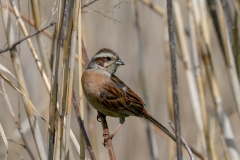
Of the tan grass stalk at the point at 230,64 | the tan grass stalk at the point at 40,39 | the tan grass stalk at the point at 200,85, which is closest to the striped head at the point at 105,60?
the tan grass stalk at the point at 40,39

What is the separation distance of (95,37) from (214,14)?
1240 millimetres

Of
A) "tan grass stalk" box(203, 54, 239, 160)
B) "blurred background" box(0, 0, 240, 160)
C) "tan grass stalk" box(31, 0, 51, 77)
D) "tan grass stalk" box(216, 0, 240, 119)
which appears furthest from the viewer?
"blurred background" box(0, 0, 240, 160)

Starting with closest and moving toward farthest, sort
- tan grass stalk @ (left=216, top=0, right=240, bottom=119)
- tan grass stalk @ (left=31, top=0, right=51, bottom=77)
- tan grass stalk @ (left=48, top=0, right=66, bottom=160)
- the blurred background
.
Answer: tan grass stalk @ (left=48, top=0, right=66, bottom=160)
tan grass stalk @ (left=31, top=0, right=51, bottom=77)
tan grass stalk @ (left=216, top=0, right=240, bottom=119)
the blurred background

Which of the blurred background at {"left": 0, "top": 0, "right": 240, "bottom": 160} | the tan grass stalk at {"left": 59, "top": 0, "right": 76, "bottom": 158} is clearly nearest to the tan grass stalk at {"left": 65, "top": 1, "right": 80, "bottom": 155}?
the tan grass stalk at {"left": 59, "top": 0, "right": 76, "bottom": 158}

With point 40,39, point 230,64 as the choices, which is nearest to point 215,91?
point 230,64

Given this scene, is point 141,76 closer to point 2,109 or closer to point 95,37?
point 95,37

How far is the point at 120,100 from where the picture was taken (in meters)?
2.55

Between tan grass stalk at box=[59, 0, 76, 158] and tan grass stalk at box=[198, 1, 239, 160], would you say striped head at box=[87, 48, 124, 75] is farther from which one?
tan grass stalk at box=[59, 0, 76, 158]

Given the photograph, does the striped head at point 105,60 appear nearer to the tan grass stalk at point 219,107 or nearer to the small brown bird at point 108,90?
the small brown bird at point 108,90

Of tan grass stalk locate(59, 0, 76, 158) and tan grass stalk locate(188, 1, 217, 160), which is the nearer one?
tan grass stalk locate(59, 0, 76, 158)

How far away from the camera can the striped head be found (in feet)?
7.89

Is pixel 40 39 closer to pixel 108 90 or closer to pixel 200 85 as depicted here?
pixel 108 90

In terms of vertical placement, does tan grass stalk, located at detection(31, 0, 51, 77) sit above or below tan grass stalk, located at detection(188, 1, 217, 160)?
above

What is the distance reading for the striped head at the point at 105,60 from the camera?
241 cm
